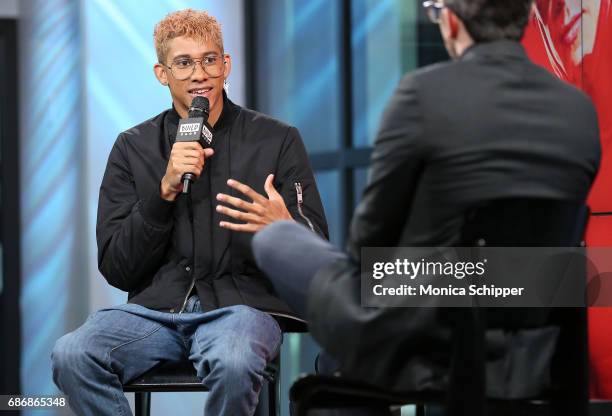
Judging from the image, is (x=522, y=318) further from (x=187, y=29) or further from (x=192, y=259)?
(x=187, y=29)

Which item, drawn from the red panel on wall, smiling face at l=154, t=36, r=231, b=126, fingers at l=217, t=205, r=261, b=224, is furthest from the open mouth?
the red panel on wall

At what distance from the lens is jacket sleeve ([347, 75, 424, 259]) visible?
64.0 inches

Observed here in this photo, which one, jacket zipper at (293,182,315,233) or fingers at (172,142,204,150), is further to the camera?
jacket zipper at (293,182,315,233)

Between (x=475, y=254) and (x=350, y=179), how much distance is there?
297cm

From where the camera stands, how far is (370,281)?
5.55 ft

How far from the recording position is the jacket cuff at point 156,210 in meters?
2.57

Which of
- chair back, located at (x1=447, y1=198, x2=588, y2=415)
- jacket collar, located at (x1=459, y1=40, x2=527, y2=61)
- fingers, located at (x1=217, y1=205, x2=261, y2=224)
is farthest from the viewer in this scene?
fingers, located at (x1=217, y1=205, x2=261, y2=224)

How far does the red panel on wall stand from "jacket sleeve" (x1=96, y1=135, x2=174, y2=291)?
123 cm

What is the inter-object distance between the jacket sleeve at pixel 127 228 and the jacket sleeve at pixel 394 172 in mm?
1008

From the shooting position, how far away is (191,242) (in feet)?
8.80

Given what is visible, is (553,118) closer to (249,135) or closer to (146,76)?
(249,135)

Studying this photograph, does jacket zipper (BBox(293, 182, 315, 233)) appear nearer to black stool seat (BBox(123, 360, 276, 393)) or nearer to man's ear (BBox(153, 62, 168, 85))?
black stool seat (BBox(123, 360, 276, 393))

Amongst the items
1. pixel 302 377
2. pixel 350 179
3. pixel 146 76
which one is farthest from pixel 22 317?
pixel 302 377

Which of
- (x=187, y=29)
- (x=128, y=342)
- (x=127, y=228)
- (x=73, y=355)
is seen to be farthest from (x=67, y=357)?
(x=187, y=29)
